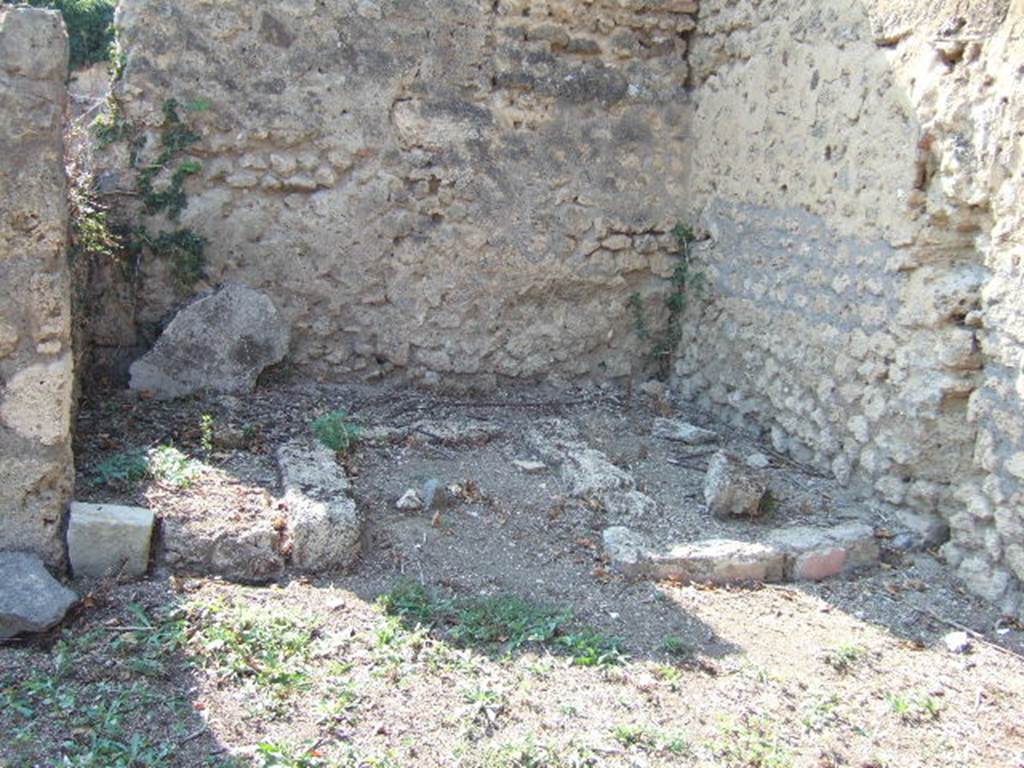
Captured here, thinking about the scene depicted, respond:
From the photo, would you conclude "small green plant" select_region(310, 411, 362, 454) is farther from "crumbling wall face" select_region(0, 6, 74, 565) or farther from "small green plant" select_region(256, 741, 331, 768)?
"small green plant" select_region(256, 741, 331, 768)

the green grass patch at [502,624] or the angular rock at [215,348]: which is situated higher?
the angular rock at [215,348]

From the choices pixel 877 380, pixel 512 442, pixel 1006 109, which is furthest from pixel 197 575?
pixel 1006 109

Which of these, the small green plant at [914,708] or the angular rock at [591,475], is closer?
the small green plant at [914,708]

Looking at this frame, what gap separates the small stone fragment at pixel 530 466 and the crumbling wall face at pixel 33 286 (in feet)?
6.81

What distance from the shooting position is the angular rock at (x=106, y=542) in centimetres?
339

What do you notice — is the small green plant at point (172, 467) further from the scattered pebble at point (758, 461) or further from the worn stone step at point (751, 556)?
the scattered pebble at point (758, 461)

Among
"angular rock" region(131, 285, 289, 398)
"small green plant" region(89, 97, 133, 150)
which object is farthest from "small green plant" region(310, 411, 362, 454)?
"small green plant" region(89, 97, 133, 150)

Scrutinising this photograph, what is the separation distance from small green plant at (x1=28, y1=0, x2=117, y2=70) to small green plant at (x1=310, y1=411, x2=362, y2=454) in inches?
318

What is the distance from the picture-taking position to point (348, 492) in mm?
4008

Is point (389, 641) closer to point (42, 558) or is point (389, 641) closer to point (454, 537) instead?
point (454, 537)

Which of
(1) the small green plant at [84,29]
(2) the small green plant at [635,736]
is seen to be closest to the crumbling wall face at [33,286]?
(2) the small green plant at [635,736]

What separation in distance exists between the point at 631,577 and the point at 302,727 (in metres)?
1.52

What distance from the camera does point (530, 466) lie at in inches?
186

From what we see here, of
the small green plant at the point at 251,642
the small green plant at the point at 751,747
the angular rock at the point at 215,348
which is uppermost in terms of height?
the angular rock at the point at 215,348
